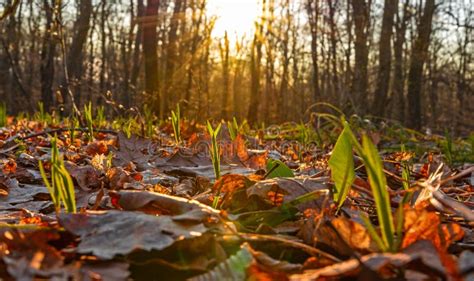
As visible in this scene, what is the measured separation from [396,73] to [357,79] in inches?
266

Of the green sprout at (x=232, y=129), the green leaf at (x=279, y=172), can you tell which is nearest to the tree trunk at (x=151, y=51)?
the green sprout at (x=232, y=129)

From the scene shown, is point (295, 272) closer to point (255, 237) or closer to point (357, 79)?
point (255, 237)

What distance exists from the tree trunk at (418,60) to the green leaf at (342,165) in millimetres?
14502

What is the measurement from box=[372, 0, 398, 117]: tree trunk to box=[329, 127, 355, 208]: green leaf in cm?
1097

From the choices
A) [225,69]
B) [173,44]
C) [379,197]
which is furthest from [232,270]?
[173,44]

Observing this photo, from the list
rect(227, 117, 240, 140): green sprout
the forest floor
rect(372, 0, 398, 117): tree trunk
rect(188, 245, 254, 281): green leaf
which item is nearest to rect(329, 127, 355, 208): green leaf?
the forest floor

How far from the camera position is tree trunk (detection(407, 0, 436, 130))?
581 inches

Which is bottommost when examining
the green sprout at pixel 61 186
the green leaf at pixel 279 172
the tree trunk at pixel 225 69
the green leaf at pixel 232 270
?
the green leaf at pixel 232 270

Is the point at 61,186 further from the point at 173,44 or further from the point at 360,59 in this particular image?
the point at 173,44

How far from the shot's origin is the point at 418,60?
1507 centimetres

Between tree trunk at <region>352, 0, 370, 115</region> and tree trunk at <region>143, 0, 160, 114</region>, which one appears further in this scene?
tree trunk at <region>352, 0, 370, 115</region>

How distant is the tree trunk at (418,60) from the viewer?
1475cm

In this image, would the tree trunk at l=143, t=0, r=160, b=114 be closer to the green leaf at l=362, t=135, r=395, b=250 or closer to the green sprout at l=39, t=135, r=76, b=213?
the green sprout at l=39, t=135, r=76, b=213

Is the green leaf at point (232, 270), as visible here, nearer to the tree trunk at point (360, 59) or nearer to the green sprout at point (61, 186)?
the green sprout at point (61, 186)
